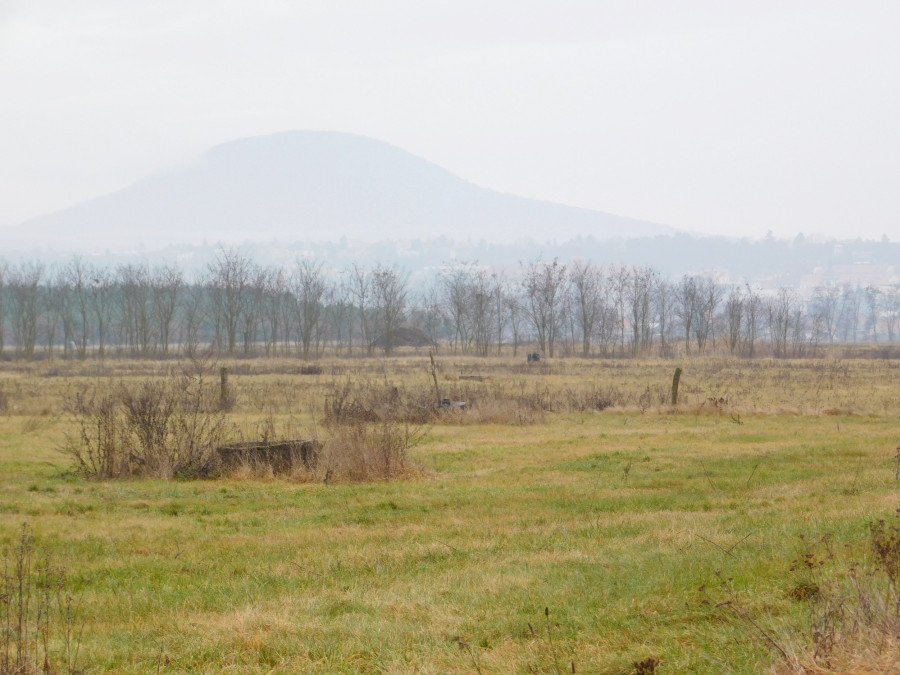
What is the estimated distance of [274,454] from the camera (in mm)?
16438

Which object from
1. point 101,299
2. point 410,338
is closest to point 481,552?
point 410,338

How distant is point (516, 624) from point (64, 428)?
20963mm

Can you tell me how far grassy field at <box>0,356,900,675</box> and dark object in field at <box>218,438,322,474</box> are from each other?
515 mm

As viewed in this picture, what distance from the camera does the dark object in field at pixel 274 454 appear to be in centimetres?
1634

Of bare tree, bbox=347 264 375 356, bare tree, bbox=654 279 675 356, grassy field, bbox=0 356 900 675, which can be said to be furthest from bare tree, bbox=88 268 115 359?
grassy field, bbox=0 356 900 675

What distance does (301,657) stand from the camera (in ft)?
20.1

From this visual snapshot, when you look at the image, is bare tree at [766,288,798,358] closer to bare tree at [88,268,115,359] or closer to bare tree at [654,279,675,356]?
bare tree at [654,279,675,356]

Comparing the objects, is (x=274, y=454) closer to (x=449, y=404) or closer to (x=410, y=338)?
(x=449, y=404)

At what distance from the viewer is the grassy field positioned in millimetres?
6141

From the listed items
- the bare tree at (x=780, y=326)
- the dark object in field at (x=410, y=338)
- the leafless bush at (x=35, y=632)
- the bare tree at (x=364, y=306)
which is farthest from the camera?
the dark object in field at (x=410, y=338)

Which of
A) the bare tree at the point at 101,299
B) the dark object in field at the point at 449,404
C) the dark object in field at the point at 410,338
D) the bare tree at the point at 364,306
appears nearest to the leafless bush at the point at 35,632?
the dark object in field at the point at 449,404

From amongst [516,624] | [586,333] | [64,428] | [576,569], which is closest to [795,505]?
[576,569]

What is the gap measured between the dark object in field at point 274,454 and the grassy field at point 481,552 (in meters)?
0.52

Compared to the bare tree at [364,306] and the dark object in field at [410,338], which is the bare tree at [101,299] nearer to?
the bare tree at [364,306]
